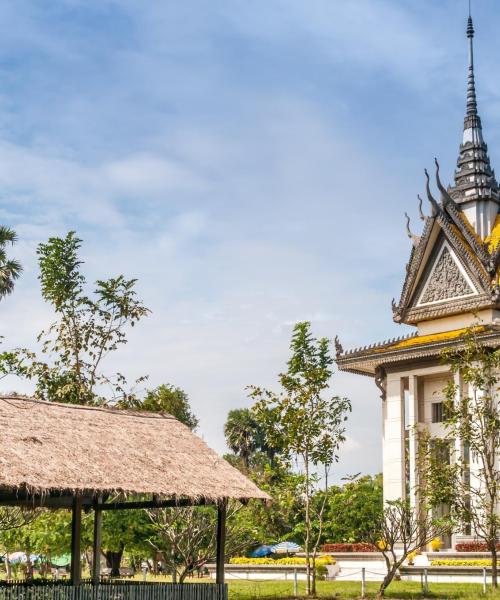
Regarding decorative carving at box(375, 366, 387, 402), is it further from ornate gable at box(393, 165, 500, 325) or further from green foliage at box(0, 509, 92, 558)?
green foliage at box(0, 509, 92, 558)

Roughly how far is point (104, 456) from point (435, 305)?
65.3ft

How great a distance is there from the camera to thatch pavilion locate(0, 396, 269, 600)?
1586 centimetres

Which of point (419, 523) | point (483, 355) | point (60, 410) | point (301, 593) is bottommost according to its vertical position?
point (301, 593)

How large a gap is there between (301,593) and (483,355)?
7.64m

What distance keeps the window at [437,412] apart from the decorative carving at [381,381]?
199 cm

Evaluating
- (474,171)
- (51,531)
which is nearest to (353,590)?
(51,531)

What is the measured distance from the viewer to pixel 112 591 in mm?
16844

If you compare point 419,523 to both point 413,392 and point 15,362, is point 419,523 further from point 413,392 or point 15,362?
point 15,362

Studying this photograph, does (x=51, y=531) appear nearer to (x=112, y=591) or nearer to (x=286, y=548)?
(x=112, y=591)

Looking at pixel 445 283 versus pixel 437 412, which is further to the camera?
pixel 445 283

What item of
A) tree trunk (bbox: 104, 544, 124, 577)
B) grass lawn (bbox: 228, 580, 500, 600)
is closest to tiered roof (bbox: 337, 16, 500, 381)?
grass lawn (bbox: 228, 580, 500, 600)

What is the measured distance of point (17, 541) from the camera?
98.9 ft

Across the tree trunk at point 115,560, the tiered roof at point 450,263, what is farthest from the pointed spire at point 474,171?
the tree trunk at point 115,560

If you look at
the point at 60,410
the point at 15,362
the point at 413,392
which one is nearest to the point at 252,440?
the point at 413,392
